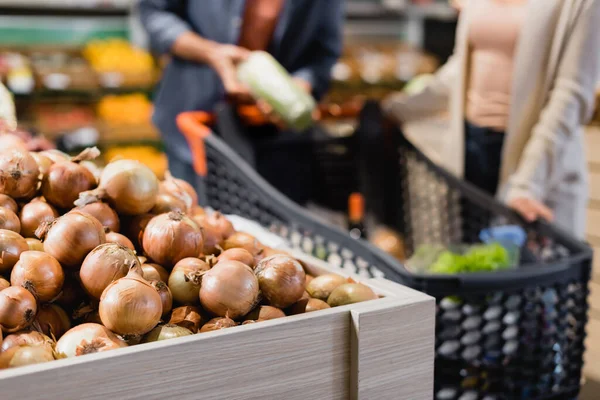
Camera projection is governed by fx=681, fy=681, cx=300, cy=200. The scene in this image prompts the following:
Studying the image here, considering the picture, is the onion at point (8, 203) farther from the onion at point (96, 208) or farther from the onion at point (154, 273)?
the onion at point (154, 273)

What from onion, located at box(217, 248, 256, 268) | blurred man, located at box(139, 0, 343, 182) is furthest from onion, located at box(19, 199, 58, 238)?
blurred man, located at box(139, 0, 343, 182)

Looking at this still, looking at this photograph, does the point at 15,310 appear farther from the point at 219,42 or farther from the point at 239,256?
the point at 219,42

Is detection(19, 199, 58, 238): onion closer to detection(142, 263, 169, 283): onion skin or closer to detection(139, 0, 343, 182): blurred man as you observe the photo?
detection(142, 263, 169, 283): onion skin

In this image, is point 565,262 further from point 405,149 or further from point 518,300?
point 405,149

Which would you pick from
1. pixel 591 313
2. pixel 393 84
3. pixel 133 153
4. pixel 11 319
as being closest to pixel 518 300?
pixel 11 319

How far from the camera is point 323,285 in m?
1.01

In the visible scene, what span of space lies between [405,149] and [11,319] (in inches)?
58.3

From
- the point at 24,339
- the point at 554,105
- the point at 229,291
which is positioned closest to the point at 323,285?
the point at 229,291

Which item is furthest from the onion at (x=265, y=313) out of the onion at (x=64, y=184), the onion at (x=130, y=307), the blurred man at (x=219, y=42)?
the blurred man at (x=219, y=42)

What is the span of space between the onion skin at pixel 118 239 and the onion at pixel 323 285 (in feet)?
0.89

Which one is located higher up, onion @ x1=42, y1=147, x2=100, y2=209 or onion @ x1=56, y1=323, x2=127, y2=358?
onion @ x1=42, y1=147, x2=100, y2=209

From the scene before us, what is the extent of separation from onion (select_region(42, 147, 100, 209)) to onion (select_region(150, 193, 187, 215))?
11 centimetres

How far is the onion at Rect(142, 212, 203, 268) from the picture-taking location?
983 mm

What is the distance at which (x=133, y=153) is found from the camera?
4875 millimetres
